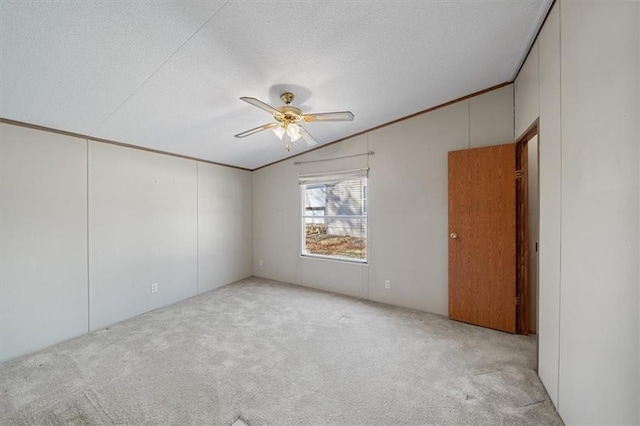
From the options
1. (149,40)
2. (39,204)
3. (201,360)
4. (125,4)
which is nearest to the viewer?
(125,4)

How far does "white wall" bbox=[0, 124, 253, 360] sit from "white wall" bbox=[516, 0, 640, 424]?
14.2 ft

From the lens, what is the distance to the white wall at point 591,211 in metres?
1.07

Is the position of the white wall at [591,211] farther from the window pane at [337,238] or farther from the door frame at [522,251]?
the window pane at [337,238]

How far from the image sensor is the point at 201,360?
2.27 meters

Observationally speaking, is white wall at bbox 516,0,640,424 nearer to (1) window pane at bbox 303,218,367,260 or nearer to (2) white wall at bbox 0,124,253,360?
(1) window pane at bbox 303,218,367,260

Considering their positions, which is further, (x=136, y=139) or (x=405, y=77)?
(x=136, y=139)

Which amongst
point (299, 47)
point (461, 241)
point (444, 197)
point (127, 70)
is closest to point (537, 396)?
point (461, 241)

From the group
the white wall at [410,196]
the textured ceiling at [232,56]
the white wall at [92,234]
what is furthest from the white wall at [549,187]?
the white wall at [92,234]

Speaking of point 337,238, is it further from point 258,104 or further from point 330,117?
point 258,104

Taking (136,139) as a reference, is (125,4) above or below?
above

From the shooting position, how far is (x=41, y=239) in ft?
8.23

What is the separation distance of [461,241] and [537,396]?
155 cm

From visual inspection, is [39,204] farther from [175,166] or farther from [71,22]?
[71,22]

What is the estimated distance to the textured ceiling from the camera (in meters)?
1.48
